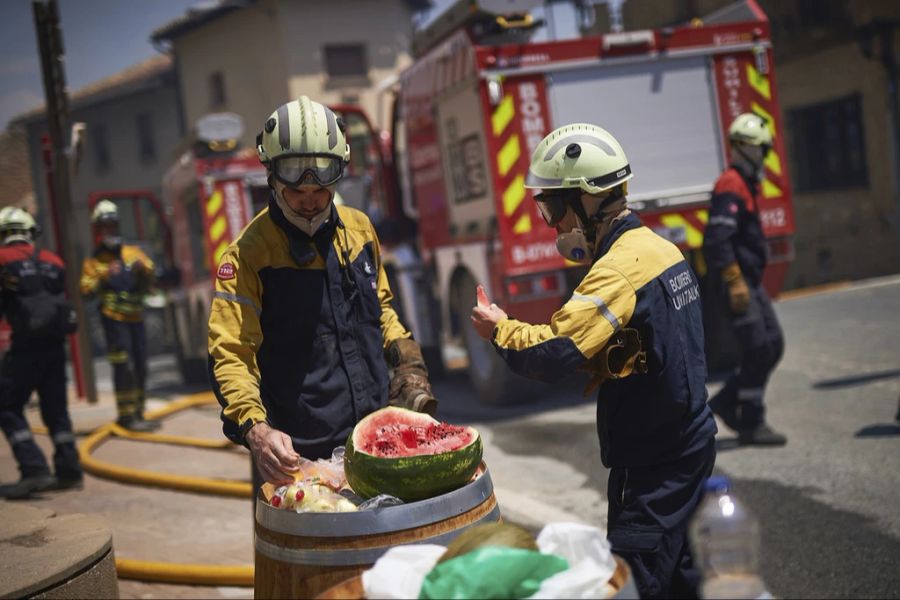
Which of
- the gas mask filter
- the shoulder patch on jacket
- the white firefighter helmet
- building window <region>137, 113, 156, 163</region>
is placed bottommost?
the gas mask filter

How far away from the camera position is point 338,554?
8.19 feet

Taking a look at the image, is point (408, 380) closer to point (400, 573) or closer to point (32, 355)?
point (400, 573)

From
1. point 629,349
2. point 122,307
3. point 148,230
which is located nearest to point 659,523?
point 629,349

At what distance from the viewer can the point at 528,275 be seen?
8.77 m

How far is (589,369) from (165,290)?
13302 mm

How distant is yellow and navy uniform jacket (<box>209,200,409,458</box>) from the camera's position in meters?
3.23

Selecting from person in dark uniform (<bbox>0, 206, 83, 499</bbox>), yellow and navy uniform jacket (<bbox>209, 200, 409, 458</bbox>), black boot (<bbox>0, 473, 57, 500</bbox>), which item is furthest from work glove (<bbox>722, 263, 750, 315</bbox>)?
black boot (<bbox>0, 473, 57, 500</bbox>)

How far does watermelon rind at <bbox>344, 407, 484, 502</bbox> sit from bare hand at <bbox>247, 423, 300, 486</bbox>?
0.21 meters

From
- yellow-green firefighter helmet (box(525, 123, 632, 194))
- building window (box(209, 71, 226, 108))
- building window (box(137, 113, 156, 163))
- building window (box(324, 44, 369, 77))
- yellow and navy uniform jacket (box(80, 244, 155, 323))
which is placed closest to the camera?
yellow-green firefighter helmet (box(525, 123, 632, 194))

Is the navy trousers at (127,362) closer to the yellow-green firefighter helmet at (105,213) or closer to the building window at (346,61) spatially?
the yellow-green firefighter helmet at (105,213)

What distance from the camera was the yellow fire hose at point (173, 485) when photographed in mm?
4863

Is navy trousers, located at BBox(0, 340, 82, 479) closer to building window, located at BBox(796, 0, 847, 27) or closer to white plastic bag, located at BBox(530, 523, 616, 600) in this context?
white plastic bag, located at BBox(530, 523, 616, 600)

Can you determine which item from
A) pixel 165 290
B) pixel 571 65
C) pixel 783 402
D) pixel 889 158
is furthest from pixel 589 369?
pixel 889 158

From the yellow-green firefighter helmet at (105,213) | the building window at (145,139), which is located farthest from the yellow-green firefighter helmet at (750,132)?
the building window at (145,139)
